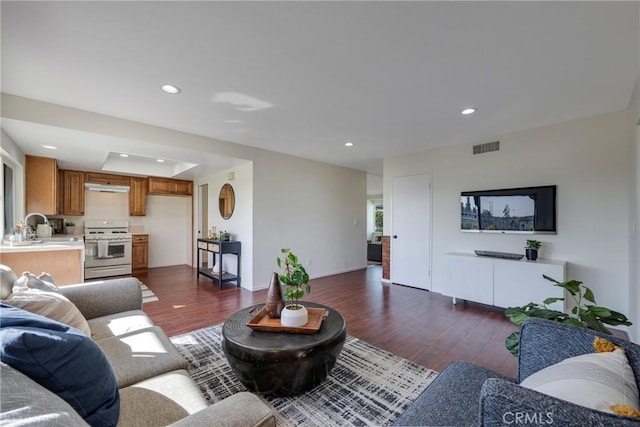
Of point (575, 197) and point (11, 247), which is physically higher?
point (575, 197)

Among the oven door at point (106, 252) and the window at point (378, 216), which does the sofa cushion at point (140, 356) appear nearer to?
the oven door at point (106, 252)

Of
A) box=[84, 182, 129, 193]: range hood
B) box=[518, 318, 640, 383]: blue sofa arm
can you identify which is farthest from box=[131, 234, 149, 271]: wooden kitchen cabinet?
box=[518, 318, 640, 383]: blue sofa arm

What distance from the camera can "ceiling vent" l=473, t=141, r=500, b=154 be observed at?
3.84m

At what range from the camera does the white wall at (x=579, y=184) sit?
2.97 m

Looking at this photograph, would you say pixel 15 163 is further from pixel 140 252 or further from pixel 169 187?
pixel 140 252

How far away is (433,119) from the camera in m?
3.24

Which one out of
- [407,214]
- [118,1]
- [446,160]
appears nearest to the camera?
[118,1]

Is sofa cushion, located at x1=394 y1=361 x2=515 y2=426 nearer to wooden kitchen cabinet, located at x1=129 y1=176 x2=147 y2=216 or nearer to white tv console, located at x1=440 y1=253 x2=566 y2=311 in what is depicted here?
white tv console, located at x1=440 y1=253 x2=566 y2=311

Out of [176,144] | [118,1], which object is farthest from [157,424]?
[176,144]

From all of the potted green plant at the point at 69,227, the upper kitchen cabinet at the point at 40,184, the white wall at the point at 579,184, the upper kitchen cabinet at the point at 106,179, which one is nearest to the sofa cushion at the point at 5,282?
the upper kitchen cabinet at the point at 40,184

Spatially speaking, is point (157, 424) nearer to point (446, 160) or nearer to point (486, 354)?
point (486, 354)

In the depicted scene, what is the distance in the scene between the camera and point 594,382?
2.69ft

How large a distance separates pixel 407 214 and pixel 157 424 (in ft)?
14.6

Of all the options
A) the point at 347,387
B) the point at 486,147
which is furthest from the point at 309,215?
the point at 347,387
